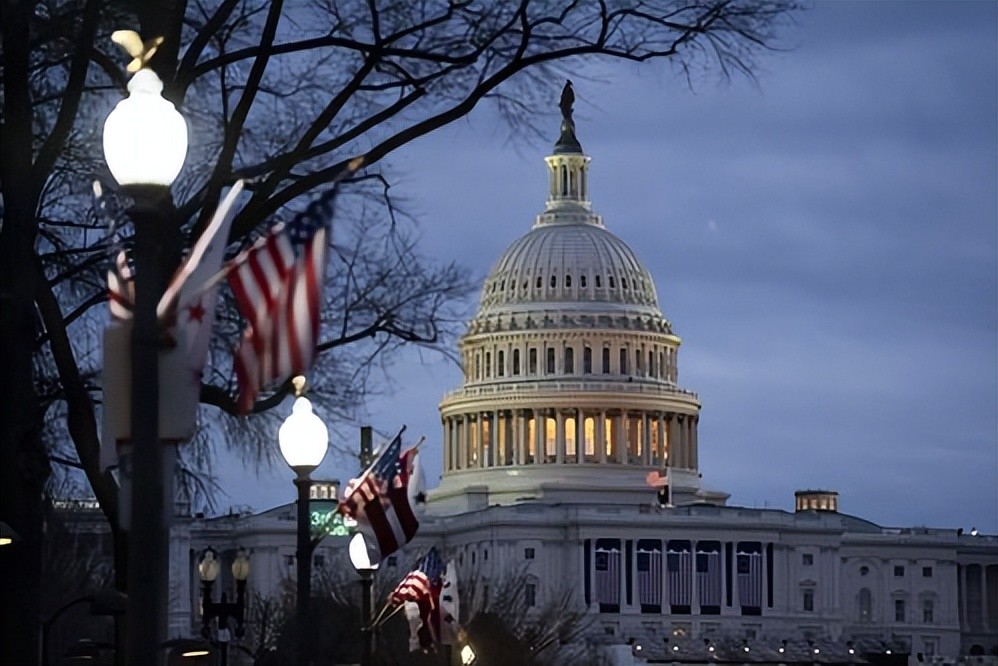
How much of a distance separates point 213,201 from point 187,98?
2687mm

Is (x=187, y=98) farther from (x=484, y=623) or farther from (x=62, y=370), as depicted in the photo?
(x=484, y=623)

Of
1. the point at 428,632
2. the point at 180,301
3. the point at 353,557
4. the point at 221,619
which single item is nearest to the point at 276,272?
the point at 180,301

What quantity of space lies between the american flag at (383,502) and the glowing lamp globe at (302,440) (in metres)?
5.90

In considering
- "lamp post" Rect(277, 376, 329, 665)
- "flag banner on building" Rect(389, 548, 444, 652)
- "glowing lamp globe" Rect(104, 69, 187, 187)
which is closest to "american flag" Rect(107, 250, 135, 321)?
"glowing lamp globe" Rect(104, 69, 187, 187)

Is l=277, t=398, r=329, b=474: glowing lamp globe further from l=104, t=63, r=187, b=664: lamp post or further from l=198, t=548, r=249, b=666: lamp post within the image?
l=198, t=548, r=249, b=666: lamp post

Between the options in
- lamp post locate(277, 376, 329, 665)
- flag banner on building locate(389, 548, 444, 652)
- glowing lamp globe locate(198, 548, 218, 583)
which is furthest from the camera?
glowing lamp globe locate(198, 548, 218, 583)

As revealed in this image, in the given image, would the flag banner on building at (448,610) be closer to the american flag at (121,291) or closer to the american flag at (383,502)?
the american flag at (383,502)

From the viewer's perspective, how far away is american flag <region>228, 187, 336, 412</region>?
2016 centimetres

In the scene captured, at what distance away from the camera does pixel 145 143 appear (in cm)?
1720

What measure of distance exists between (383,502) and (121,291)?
1410 centimetres

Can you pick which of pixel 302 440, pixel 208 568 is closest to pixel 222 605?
pixel 208 568

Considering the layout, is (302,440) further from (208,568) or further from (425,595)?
(208,568)

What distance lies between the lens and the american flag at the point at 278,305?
20.2m

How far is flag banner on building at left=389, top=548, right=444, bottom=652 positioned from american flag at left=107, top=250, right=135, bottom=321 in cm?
2287
